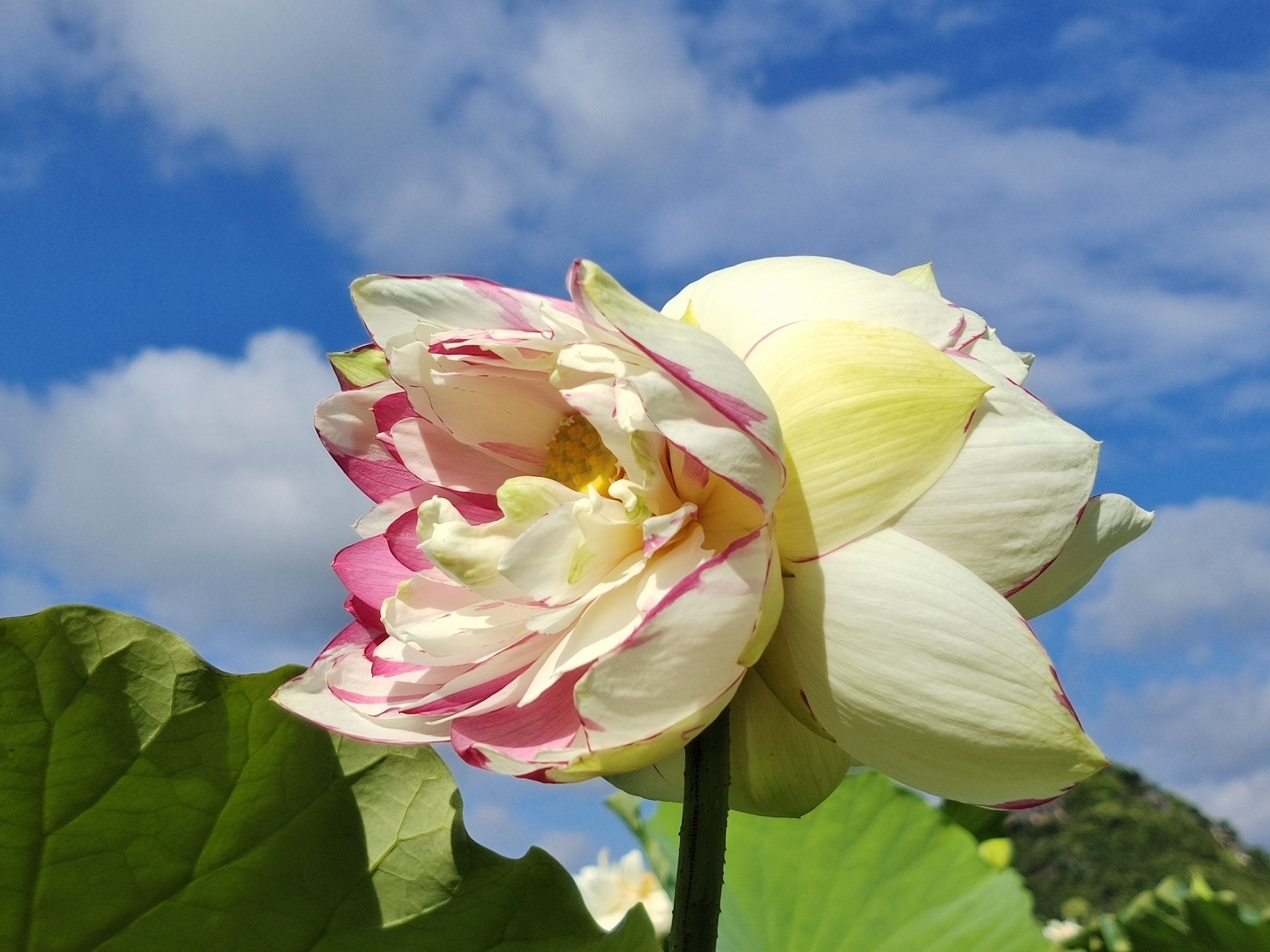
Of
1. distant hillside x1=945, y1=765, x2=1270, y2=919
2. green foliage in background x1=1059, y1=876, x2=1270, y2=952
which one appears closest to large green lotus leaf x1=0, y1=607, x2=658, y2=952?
green foliage in background x1=1059, y1=876, x2=1270, y2=952

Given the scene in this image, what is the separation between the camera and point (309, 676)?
2.43 ft

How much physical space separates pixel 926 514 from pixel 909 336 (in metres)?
0.12

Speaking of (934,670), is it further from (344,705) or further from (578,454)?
(344,705)

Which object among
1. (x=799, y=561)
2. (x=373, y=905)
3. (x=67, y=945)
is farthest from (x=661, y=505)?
(x=67, y=945)

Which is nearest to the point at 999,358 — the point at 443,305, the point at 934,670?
the point at 934,670

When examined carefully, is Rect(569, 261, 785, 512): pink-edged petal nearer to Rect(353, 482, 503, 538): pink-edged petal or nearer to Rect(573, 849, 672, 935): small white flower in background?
Rect(353, 482, 503, 538): pink-edged petal

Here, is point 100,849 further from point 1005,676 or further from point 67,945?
point 1005,676

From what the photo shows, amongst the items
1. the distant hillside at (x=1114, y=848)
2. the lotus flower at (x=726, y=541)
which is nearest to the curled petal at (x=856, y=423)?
the lotus flower at (x=726, y=541)

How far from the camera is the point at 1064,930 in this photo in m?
3.56

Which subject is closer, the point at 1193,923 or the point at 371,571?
the point at 371,571

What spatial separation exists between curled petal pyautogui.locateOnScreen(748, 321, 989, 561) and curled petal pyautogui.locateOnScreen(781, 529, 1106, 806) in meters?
0.02

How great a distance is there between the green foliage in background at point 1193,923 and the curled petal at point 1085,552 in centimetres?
121

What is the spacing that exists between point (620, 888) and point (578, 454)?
2359mm

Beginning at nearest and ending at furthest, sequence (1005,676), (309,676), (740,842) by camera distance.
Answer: (1005,676) → (309,676) → (740,842)
